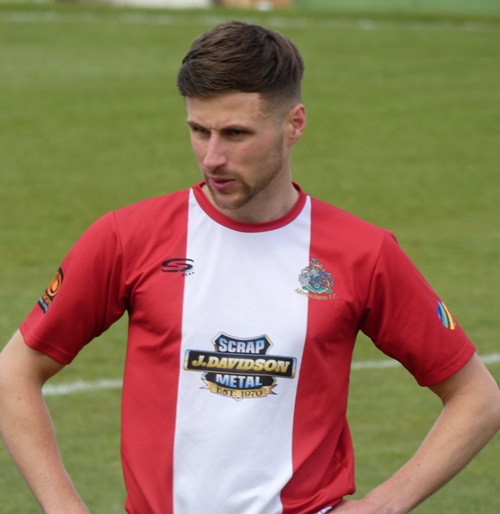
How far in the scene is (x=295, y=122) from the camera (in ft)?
12.5

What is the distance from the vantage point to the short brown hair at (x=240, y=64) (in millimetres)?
3643

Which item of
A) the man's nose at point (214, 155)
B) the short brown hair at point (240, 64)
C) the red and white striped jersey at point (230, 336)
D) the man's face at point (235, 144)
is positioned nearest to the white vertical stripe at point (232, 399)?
the red and white striped jersey at point (230, 336)

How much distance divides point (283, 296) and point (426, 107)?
16590mm

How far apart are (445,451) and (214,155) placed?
991 millimetres

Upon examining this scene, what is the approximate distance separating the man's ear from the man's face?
4 cm

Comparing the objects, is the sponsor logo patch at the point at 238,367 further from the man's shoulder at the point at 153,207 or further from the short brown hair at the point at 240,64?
the short brown hair at the point at 240,64

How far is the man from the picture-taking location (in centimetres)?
368

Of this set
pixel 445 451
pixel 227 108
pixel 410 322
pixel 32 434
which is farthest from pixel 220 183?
pixel 445 451

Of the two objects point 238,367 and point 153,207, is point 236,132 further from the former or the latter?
point 238,367

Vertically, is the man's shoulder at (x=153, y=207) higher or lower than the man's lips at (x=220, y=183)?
lower

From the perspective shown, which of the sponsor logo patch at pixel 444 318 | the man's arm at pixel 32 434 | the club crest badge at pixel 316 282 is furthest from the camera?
the sponsor logo patch at pixel 444 318

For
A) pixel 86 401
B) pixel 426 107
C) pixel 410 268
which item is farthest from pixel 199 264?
pixel 426 107

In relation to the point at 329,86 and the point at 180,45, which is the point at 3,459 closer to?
the point at 329,86

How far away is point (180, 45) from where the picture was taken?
22.0m
